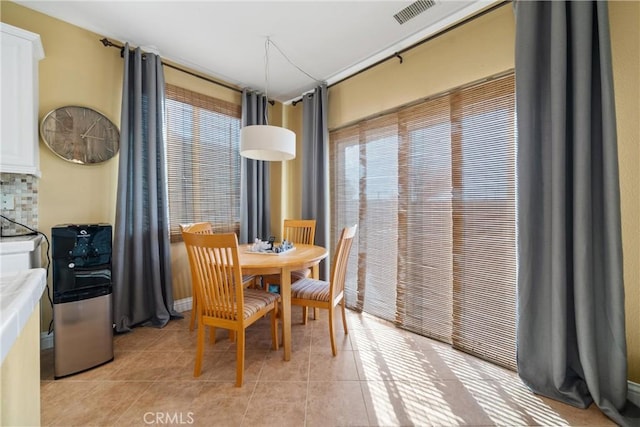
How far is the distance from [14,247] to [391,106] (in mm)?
3085

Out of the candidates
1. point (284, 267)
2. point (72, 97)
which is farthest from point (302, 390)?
point (72, 97)

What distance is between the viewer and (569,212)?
1534mm

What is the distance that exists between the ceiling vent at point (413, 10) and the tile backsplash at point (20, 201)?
325 centimetres

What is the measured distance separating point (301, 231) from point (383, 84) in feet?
6.06

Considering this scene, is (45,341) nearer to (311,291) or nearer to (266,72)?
(311,291)

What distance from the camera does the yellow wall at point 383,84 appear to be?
57.7 inches

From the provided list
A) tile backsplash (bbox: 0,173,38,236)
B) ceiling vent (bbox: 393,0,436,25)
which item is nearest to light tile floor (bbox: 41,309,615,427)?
tile backsplash (bbox: 0,173,38,236)

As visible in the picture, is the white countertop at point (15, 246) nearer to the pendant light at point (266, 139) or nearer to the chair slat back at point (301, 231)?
the pendant light at point (266, 139)

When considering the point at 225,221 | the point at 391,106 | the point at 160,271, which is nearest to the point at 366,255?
the point at 391,106

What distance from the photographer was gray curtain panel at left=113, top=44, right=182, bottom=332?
2350mm

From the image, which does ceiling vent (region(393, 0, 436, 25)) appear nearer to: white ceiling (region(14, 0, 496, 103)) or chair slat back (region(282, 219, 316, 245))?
white ceiling (region(14, 0, 496, 103))

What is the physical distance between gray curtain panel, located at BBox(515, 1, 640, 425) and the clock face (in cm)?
332

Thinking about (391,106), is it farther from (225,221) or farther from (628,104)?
(225,221)

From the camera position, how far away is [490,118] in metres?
1.96
